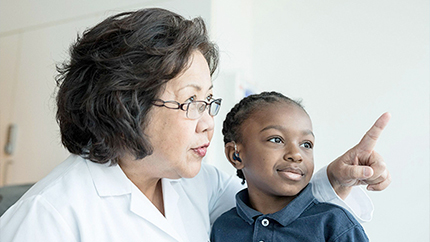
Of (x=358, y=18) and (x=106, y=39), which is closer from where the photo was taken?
(x=106, y=39)

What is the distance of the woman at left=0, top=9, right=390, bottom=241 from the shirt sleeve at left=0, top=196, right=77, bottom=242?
0.01 meters

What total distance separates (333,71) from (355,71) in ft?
0.40

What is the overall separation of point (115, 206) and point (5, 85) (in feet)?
8.71

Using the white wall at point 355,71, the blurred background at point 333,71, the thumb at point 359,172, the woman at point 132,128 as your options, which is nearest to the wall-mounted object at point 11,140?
the blurred background at point 333,71

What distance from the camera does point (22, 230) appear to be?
0.89 m

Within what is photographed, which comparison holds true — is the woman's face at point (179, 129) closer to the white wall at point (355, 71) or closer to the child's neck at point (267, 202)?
the child's neck at point (267, 202)

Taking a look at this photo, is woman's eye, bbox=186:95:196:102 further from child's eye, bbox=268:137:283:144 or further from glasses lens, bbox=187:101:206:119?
child's eye, bbox=268:137:283:144

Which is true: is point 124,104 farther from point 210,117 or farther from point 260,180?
point 260,180

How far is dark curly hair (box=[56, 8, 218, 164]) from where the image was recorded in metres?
1.04

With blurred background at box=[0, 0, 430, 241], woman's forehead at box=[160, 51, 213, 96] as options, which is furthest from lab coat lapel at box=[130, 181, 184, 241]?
blurred background at box=[0, 0, 430, 241]

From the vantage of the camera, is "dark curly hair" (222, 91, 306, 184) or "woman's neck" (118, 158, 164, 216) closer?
"woman's neck" (118, 158, 164, 216)

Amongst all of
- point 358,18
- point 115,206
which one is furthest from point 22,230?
point 358,18

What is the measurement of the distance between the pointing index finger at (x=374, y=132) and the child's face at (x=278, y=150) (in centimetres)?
17

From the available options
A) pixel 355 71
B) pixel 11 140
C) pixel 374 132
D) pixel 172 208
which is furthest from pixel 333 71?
pixel 11 140
